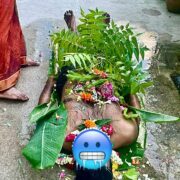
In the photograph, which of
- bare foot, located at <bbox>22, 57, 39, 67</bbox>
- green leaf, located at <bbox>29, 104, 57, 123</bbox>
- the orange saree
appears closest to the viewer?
green leaf, located at <bbox>29, 104, 57, 123</bbox>

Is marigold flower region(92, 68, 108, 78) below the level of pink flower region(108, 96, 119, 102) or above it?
above

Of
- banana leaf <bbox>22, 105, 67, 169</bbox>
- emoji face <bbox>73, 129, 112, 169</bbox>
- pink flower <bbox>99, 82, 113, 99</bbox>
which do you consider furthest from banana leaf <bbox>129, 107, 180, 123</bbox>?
emoji face <bbox>73, 129, 112, 169</bbox>

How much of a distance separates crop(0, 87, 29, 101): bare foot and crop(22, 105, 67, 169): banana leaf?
76 centimetres

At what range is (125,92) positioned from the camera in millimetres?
3689

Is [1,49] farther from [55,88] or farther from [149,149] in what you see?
[149,149]

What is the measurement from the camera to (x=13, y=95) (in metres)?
4.02

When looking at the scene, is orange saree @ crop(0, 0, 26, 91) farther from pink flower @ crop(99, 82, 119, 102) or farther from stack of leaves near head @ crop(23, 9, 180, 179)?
pink flower @ crop(99, 82, 119, 102)

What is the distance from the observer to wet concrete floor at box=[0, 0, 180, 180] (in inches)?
133

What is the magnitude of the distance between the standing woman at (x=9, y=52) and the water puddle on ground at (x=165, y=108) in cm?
128

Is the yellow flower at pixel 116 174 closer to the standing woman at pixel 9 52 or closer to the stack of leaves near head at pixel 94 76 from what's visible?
the stack of leaves near head at pixel 94 76

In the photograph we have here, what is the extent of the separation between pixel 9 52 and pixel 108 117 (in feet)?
4.37

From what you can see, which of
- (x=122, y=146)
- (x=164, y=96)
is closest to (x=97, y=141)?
(x=122, y=146)


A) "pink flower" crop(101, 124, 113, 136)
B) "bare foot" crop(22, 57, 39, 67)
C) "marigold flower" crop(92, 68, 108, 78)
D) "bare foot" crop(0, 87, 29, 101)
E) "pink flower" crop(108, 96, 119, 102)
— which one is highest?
"marigold flower" crop(92, 68, 108, 78)

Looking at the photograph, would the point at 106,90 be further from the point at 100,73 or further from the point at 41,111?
the point at 41,111
